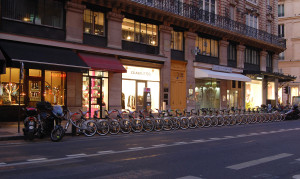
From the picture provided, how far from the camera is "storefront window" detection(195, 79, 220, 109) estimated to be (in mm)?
27344

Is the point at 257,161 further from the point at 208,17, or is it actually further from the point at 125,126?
the point at 208,17

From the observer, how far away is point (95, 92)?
65.3ft

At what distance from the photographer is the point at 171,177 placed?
21.3 ft

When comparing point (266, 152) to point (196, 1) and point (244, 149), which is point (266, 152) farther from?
point (196, 1)

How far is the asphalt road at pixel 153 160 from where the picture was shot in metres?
6.79

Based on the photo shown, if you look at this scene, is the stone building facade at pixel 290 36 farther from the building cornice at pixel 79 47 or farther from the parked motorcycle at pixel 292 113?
the building cornice at pixel 79 47

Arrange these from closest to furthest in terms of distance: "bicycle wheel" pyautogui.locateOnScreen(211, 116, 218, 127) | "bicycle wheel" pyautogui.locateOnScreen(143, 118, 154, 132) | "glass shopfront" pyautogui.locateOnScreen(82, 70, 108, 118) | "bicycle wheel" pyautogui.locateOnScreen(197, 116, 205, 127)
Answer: "bicycle wheel" pyautogui.locateOnScreen(143, 118, 154, 132)
"bicycle wheel" pyautogui.locateOnScreen(197, 116, 205, 127)
"glass shopfront" pyautogui.locateOnScreen(82, 70, 108, 118)
"bicycle wheel" pyautogui.locateOnScreen(211, 116, 218, 127)

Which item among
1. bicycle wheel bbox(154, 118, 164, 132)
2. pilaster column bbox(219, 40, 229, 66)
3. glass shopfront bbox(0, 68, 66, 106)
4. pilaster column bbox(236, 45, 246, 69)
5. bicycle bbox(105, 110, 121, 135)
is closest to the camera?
bicycle bbox(105, 110, 121, 135)

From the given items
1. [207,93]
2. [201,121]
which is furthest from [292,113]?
[201,121]

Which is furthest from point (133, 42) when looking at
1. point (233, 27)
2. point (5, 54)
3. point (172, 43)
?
point (233, 27)

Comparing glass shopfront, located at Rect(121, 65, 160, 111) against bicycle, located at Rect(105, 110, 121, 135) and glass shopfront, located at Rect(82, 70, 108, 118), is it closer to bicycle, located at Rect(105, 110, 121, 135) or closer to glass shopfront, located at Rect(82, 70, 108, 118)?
glass shopfront, located at Rect(82, 70, 108, 118)

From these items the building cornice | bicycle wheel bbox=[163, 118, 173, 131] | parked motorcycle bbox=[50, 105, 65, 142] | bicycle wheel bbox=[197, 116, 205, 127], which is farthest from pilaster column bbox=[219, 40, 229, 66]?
parked motorcycle bbox=[50, 105, 65, 142]

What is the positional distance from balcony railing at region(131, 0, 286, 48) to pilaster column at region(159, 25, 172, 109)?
1.45 m

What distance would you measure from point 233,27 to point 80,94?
16927 mm
